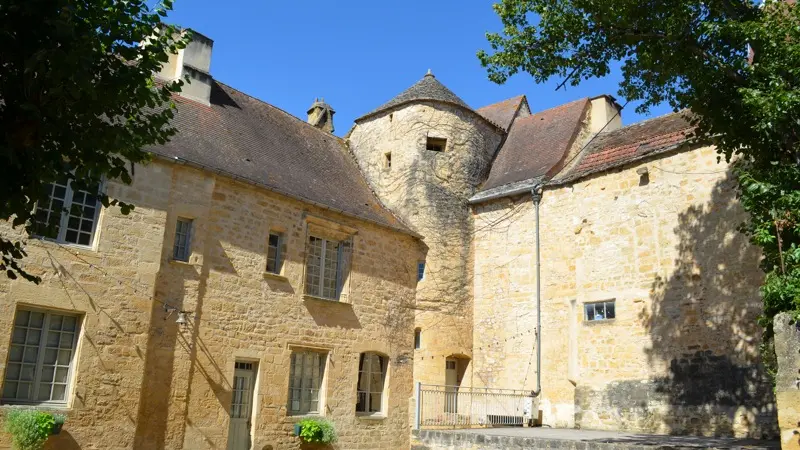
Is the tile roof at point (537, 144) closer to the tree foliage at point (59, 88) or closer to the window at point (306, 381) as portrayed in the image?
the window at point (306, 381)

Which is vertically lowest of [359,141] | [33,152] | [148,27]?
[33,152]

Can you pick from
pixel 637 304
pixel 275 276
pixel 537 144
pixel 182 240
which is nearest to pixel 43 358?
pixel 182 240

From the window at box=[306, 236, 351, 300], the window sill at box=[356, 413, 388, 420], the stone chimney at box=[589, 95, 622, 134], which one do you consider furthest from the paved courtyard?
the stone chimney at box=[589, 95, 622, 134]

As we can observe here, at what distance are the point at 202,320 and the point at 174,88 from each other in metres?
6.40

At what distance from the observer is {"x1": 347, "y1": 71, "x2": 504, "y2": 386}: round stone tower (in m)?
15.5

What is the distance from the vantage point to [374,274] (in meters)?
14.7

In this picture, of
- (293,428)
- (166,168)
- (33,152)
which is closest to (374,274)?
(293,428)

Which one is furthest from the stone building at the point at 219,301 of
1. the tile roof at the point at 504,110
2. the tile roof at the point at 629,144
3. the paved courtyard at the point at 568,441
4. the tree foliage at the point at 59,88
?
the tile roof at the point at 504,110

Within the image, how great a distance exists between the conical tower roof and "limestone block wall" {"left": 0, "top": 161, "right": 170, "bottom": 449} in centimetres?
787

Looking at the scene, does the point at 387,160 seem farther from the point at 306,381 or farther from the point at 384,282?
the point at 306,381

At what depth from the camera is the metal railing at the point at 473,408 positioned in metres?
14.1

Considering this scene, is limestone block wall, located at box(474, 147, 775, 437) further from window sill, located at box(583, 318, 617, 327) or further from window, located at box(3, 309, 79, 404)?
window, located at box(3, 309, 79, 404)

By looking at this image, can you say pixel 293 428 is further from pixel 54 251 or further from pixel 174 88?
pixel 174 88

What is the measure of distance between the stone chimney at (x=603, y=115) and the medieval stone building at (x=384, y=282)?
0.30 ft
